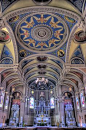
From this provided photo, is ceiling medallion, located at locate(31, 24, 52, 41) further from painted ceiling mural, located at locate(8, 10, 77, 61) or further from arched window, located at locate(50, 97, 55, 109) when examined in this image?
arched window, located at locate(50, 97, 55, 109)

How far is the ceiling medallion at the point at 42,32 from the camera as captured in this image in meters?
11.3

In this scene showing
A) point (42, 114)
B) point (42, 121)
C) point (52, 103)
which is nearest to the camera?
point (42, 121)

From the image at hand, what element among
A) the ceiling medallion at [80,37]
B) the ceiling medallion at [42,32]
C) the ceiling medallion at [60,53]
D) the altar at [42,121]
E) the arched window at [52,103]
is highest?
the ceiling medallion at [42,32]

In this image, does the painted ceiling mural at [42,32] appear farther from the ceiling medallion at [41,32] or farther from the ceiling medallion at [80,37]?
the ceiling medallion at [80,37]

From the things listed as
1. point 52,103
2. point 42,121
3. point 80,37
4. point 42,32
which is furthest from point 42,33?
point 52,103

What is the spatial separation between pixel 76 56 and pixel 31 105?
54.1 feet

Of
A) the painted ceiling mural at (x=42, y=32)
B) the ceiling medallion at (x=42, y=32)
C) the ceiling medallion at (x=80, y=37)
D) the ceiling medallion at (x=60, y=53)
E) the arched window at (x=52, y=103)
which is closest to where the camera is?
the painted ceiling mural at (x=42, y=32)

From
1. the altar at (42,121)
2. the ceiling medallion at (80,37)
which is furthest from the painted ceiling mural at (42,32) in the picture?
the altar at (42,121)

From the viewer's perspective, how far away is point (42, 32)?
1291cm

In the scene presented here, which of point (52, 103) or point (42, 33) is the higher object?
point (42, 33)

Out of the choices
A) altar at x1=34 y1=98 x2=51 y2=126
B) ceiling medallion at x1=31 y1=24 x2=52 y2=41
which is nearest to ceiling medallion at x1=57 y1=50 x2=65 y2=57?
ceiling medallion at x1=31 y1=24 x2=52 y2=41

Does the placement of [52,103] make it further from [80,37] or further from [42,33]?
[42,33]

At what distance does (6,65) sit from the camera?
1429 centimetres

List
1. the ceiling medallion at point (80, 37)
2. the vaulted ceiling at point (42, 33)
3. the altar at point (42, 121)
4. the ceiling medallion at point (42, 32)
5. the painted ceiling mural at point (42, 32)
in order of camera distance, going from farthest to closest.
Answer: the altar at point (42, 121) → the ceiling medallion at point (80, 37) → the ceiling medallion at point (42, 32) → the painted ceiling mural at point (42, 32) → the vaulted ceiling at point (42, 33)
